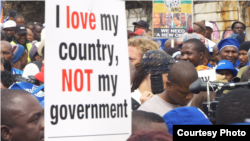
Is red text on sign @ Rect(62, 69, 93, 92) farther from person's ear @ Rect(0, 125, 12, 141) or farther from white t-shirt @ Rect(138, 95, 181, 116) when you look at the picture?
white t-shirt @ Rect(138, 95, 181, 116)

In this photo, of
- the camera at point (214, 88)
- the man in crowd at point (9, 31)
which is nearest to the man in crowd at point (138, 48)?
the camera at point (214, 88)

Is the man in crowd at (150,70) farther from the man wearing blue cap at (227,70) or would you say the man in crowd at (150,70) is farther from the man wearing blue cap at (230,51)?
the man wearing blue cap at (230,51)

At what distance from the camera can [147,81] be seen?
3.73 m

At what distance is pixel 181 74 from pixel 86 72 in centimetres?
126

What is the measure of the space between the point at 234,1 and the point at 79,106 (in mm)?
10598

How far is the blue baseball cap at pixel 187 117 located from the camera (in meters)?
2.39

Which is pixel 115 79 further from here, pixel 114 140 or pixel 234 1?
pixel 234 1

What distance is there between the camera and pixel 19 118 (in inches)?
96.9

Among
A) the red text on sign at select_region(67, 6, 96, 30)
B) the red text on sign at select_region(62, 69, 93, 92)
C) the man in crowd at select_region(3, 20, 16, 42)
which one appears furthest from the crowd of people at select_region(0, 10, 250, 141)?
the man in crowd at select_region(3, 20, 16, 42)

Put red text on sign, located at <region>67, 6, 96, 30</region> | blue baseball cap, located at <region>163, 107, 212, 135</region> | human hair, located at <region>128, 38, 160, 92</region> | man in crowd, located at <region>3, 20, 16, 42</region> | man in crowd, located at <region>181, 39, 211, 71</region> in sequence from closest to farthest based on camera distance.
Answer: red text on sign, located at <region>67, 6, 96, 30</region> → blue baseball cap, located at <region>163, 107, 212, 135</region> → human hair, located at <region>128, 38, 160, 92</region> → man in crowd, located at <region>181, 39, 211, 71</region> → man in crowd, located at <region>3, 20, 16, 42</region>

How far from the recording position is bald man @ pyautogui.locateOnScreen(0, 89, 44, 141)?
8.00ft

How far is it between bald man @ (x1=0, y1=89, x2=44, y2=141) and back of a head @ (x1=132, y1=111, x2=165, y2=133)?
0.65 meters

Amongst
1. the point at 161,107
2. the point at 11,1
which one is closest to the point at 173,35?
the point at 161,107

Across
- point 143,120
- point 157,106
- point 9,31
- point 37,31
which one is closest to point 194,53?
point 157,106
